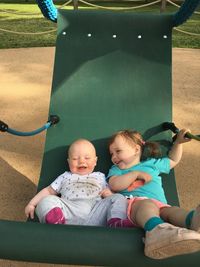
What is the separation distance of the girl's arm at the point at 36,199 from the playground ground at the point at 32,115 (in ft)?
1.08

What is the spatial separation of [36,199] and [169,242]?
2.94 feet

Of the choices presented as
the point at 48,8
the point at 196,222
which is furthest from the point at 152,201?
the point at 48,8

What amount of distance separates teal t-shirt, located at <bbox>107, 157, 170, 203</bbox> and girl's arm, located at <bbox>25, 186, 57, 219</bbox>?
31cm

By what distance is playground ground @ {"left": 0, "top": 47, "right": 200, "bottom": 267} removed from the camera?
124 inches

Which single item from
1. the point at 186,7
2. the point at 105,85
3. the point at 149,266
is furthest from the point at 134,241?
the point at 186,7

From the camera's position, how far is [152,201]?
2002 millimetres

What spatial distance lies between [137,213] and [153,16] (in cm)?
155

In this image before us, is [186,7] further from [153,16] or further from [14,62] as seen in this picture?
[14,62]

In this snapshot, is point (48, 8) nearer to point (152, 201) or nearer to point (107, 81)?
point (107, 81)

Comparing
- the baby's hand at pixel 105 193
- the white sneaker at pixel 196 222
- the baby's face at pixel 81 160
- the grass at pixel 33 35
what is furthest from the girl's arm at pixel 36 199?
the grass at pixel 33 35

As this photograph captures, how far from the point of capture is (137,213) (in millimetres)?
1905

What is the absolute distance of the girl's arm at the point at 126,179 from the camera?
237 centimetres

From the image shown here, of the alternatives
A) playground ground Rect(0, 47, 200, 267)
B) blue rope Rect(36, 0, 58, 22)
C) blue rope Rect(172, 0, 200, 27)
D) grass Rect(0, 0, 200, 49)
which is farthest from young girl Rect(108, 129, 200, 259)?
grass Rect(0, 0, 200, 49)

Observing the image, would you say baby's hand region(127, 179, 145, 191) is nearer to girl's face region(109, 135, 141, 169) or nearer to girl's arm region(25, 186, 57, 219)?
girl's face region(109, 135, 141, 169)
